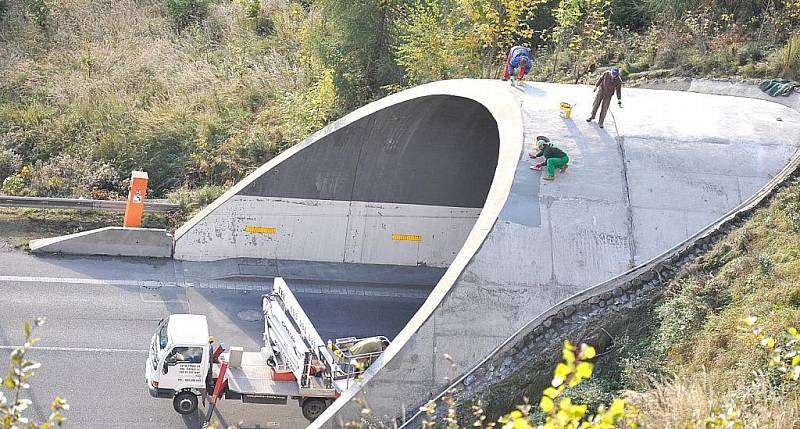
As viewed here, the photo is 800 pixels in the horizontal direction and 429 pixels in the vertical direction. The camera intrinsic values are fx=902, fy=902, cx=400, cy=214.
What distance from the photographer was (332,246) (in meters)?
21.1

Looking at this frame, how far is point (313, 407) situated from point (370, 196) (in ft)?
22.3

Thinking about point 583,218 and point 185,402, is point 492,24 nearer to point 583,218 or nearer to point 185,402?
point 583,218

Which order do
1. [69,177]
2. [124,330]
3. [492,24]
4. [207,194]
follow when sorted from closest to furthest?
Answer: [124,330]
[207,194]
[69,177]
[492,24]

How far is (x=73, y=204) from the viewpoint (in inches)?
880

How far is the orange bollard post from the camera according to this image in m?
A: 21.6

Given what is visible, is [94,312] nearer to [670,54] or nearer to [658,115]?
[658,115]

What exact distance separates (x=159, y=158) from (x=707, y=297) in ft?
54.9

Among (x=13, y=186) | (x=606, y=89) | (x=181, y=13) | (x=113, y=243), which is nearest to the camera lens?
(x=606, y=89)

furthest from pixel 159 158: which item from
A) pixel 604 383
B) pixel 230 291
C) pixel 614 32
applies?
pixel 604 383

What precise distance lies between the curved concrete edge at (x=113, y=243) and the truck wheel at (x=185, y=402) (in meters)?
6.09

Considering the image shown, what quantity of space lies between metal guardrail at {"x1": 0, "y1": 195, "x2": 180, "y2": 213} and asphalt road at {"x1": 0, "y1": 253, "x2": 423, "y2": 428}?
2090 millimetres

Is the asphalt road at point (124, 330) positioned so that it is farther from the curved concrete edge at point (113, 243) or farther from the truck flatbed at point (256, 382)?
the curved concrete edge at point (113, 243)

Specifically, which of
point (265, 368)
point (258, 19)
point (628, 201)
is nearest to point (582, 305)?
point (628, 201)

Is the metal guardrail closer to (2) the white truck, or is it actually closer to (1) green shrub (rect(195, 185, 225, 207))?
(1) green shrub (rect(195, 185, 225, 207))
